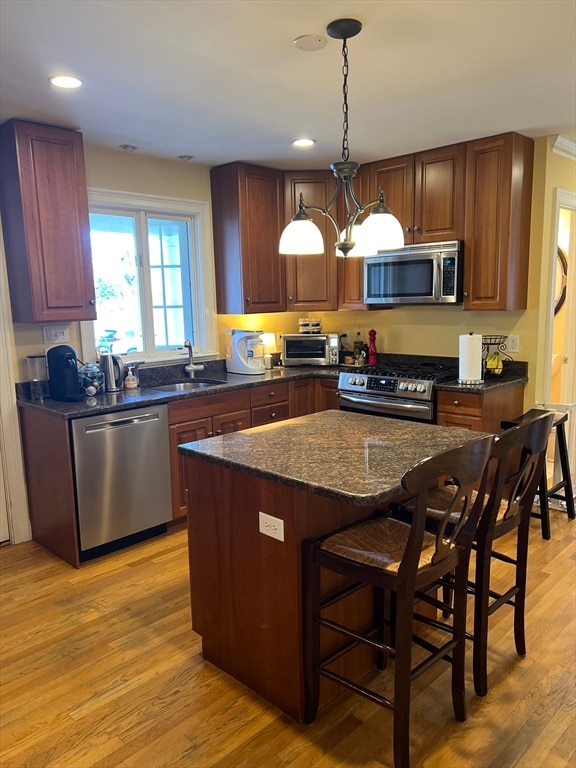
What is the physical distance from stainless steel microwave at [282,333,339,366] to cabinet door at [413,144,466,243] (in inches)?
42.9

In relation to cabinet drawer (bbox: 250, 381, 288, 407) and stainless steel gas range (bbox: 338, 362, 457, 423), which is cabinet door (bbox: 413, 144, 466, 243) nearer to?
stainless steel gas range (bbox: 338, 362, 457, 423)

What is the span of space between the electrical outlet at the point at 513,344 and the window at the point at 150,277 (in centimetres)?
224

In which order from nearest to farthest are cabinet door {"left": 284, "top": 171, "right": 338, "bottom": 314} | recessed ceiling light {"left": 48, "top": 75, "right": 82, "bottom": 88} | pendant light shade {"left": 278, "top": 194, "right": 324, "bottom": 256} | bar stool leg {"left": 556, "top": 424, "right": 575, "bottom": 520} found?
pendant light shade {"left": 278, "top": 194, "right": 324, "bottom": 256} → recessed ceiling light {"left": 48, "top": 75, "right": 82, "bottom": 88} → bar stool leg {"left": 556, "top": 424, "right": 575, "bottom": 520} → cabinet door {"left": 284, "top": 171, "right": 338, "bottom": 314}

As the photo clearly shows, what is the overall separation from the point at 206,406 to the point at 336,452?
1.76 metres

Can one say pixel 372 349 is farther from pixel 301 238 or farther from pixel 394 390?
pixel 301 238

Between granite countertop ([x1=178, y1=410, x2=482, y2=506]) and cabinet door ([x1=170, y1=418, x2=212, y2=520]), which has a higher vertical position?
granite countertop ([x1=178, y1=410, x2=482, y2=506])

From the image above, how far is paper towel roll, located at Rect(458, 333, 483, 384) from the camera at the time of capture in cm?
364

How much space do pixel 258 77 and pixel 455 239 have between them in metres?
1.87

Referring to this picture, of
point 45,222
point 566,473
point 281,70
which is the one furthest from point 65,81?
point 566,473

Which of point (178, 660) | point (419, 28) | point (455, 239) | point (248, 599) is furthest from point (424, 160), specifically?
point (178, 660)

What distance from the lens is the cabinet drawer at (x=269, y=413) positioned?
13.3ft

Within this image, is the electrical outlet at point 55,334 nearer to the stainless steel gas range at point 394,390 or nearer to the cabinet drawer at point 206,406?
the cabinet drawer at point 206,406

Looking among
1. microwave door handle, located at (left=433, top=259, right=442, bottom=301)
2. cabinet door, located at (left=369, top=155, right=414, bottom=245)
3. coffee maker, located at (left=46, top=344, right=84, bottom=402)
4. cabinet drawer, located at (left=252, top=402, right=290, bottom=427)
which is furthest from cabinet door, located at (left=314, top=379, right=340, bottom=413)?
coffee maker, located at (left=46, top=344, right=84, bottom=402)

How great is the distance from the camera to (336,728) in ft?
6.33
